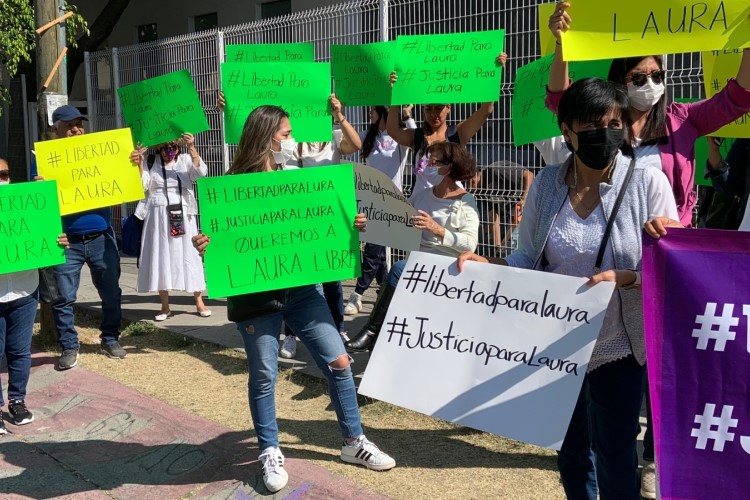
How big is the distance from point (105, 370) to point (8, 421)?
1130mm

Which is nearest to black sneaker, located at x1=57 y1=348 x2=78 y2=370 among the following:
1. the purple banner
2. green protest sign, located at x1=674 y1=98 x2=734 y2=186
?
green protest sign, located at x1=674 y1=98 x2=734 y2=186

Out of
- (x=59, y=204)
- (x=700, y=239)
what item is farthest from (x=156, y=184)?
(x=700, y=239)

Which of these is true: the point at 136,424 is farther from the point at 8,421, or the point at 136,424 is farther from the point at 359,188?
the point at 359,188

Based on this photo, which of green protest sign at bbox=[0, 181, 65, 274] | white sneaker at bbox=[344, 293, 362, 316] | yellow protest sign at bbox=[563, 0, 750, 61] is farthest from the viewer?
white sneaker at bbox=[344, 293, 362, 316]

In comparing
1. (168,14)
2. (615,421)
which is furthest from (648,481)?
(168,14)

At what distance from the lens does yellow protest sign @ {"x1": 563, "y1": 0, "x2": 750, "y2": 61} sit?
323 cm

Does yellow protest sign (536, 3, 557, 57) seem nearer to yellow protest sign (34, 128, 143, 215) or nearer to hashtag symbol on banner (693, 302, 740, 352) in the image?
hashtag symbol on banner (693, 302, 740, 352)

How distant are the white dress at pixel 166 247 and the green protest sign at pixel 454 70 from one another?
2.93m

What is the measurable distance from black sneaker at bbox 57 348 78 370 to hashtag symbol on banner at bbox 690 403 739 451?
5228 mm

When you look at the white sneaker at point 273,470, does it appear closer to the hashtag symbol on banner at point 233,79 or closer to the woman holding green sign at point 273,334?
the woman holding green sign at point 273,334

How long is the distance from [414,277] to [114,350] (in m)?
4.30

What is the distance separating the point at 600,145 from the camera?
9.34 ft

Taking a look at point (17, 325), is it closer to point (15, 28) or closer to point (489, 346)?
point (489, 346)

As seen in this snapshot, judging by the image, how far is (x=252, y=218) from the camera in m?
4.17
